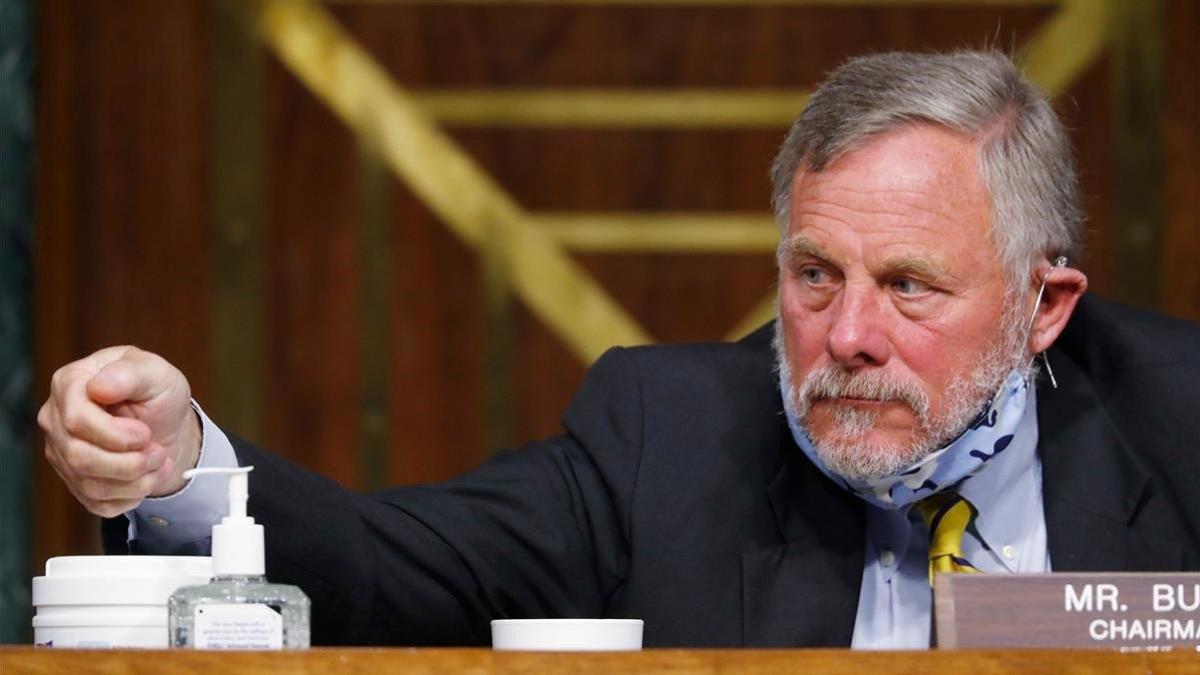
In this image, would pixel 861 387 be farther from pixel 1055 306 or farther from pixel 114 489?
pixel 114 489

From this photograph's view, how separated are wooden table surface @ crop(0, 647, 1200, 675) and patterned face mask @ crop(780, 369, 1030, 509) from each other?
0.73 metres

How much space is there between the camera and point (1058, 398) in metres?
2.24

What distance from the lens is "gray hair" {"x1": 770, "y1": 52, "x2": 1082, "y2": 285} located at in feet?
6.61

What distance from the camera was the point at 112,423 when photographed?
1403 millimetres

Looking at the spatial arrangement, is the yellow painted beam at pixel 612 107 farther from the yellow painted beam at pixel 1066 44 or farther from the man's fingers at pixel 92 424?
the man's fingers at pixel 92 424

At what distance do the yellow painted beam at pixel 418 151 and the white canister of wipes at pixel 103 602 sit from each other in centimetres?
208

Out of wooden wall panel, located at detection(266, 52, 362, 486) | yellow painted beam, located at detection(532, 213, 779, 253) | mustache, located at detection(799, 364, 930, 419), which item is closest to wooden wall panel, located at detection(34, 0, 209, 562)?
wooden wall panel, located at detection(266, 52, 362, 486)

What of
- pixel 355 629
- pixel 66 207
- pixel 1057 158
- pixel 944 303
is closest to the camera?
pixel 355 629

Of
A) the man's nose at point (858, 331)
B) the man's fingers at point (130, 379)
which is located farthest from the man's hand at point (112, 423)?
the man's nose at point (858, 331)

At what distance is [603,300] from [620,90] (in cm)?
37

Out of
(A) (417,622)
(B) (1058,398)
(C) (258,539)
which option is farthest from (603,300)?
(C) (258,539)

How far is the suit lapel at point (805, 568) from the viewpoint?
2002 millimetres

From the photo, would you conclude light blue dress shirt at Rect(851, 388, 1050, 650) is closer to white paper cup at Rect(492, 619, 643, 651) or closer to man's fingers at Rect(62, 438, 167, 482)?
white paper cup at Rect(492, 619, 643, 651)

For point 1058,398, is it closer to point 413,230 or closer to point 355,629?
point 355,629
